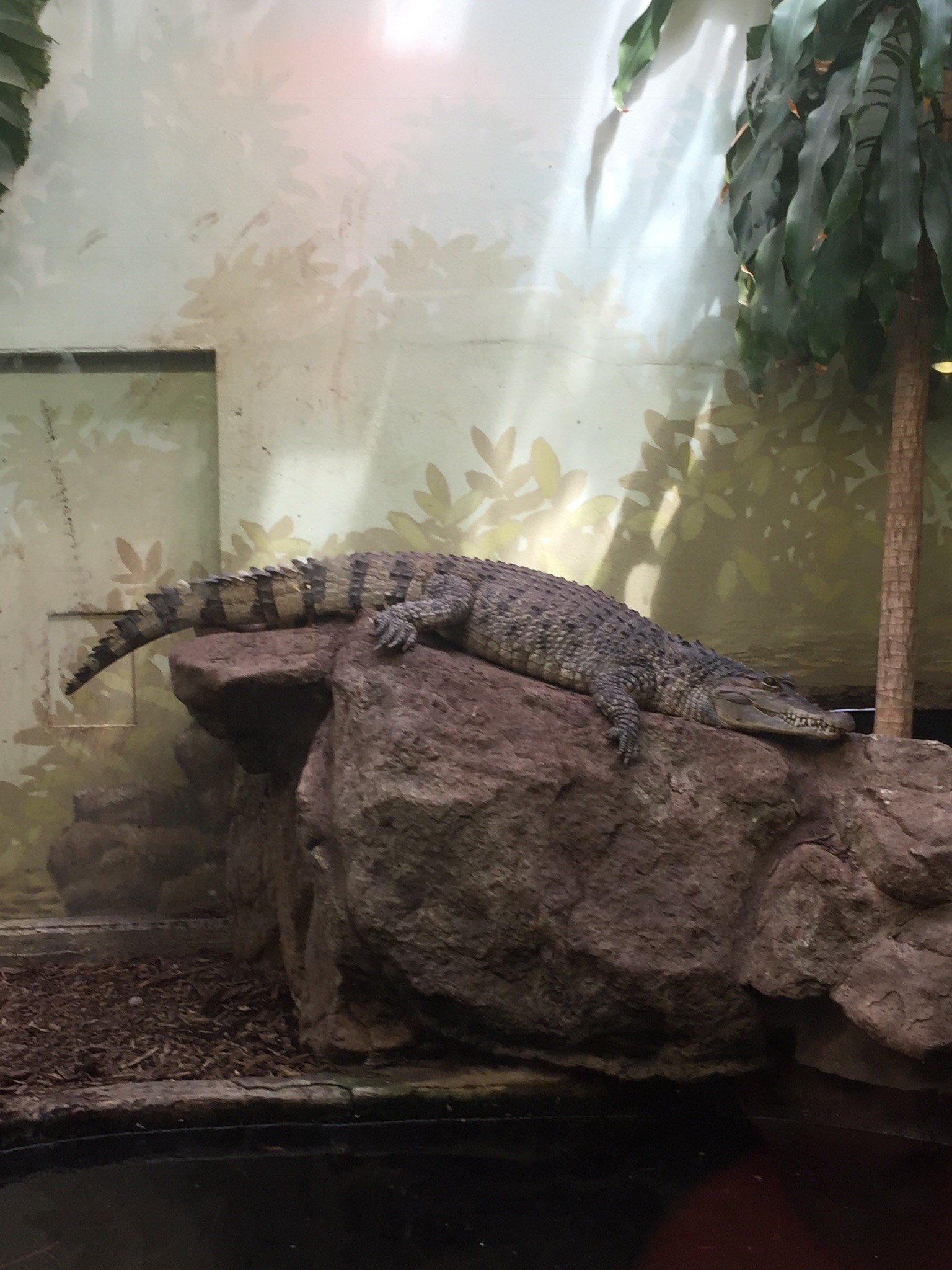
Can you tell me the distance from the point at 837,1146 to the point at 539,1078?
868mm

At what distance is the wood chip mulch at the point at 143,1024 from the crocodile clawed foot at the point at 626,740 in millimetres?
1360

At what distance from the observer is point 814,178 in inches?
130

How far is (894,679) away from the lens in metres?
3.64

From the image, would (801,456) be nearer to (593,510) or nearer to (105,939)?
(593,510)

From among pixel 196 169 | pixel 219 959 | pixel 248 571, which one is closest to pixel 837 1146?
pixel 219 959

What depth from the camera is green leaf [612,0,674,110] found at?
388cm

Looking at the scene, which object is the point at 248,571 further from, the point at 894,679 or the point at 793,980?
the point at 894,679

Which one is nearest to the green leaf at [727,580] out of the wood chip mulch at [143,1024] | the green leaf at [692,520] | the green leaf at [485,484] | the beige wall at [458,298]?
the beige wall at [458,298]

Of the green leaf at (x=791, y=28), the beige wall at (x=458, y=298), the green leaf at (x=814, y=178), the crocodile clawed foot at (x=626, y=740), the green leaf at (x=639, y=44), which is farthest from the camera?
the green leaf at (x=639, y=44)

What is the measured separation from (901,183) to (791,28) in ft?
2.10

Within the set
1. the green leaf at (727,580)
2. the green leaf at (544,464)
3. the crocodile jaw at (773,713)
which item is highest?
the green leaf at (544,464)

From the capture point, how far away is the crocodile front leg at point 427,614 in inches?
119

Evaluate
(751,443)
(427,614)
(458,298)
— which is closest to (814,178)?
(751,443)

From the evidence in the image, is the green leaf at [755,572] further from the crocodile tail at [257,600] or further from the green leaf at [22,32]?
the green leaf at [22,32]
